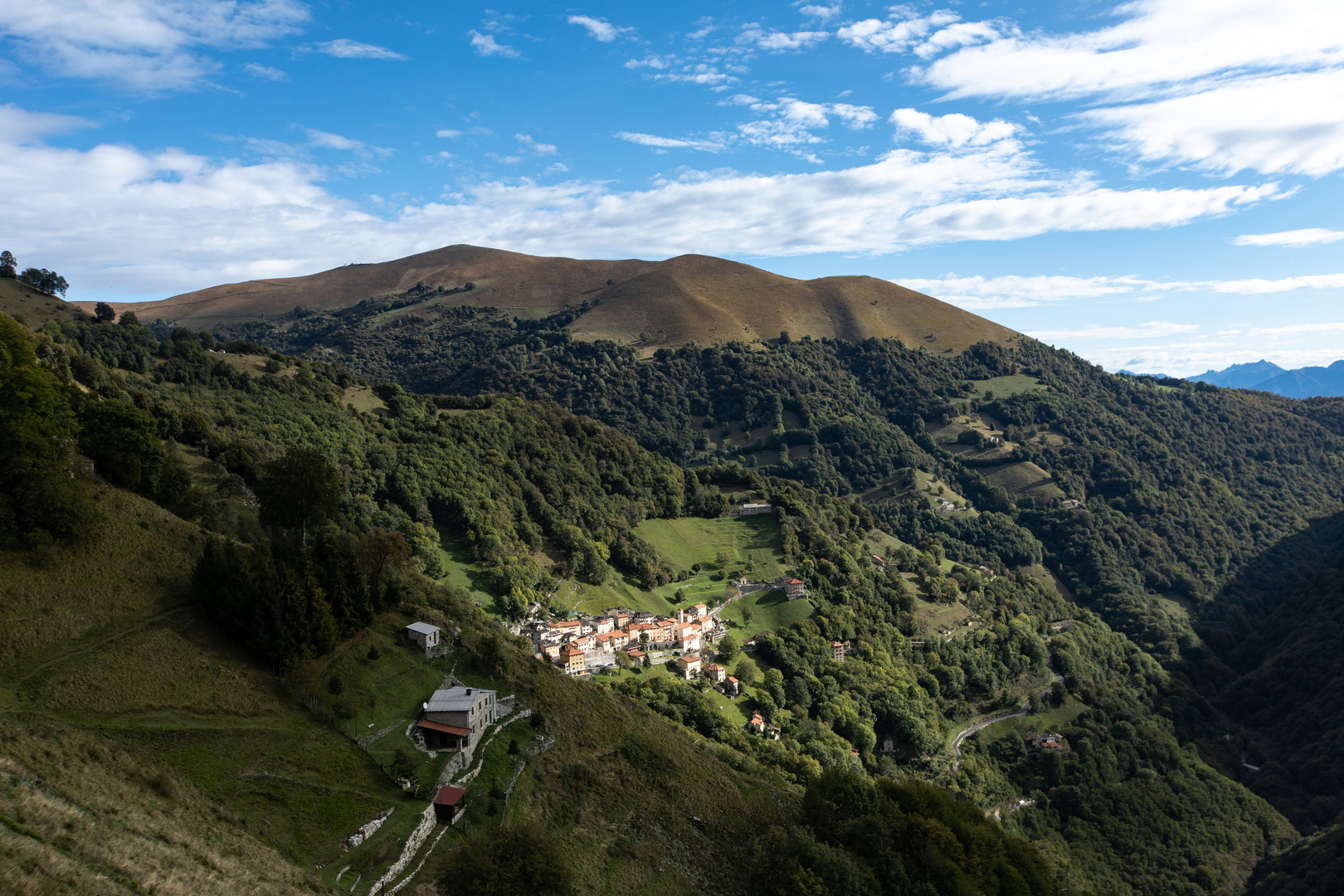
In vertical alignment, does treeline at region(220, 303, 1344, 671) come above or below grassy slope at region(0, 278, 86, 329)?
below

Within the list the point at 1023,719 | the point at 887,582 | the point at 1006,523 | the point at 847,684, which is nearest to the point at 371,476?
the point at 847,684

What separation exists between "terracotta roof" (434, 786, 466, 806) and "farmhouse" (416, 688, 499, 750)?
2.81 metres

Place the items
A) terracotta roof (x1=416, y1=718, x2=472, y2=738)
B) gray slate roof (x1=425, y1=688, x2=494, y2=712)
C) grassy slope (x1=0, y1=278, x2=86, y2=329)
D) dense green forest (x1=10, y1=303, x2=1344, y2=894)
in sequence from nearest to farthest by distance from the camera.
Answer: terracotta roof (x1=416, y1=718, x2=472, y2=738) → gray slate roof (x1=425, y1=688, x2=494, y2=712) → dense green forest (x1=10, y1=303, x2=1344, y2=894) → grassy slope (x1=0, y1=278, x2=86, y2=329)

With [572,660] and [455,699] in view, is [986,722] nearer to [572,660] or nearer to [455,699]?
[572,660]

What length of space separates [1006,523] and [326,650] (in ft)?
470

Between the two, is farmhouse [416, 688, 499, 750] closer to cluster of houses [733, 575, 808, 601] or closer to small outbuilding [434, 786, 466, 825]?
small outbuilding [434, 786, 466, 825]

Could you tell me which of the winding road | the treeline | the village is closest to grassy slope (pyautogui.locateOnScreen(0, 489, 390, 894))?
the village

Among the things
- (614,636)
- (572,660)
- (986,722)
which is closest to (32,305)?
(572,660)

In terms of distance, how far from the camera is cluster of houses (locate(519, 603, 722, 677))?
201 ft

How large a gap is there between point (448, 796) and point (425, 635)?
34.9 feet

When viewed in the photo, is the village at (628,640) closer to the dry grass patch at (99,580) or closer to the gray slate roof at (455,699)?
the gray slate roof at (455,699)

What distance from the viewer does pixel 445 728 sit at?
3052cm

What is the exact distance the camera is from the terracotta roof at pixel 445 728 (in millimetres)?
30359

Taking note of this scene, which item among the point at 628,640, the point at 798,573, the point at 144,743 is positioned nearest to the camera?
the point at 144,743
